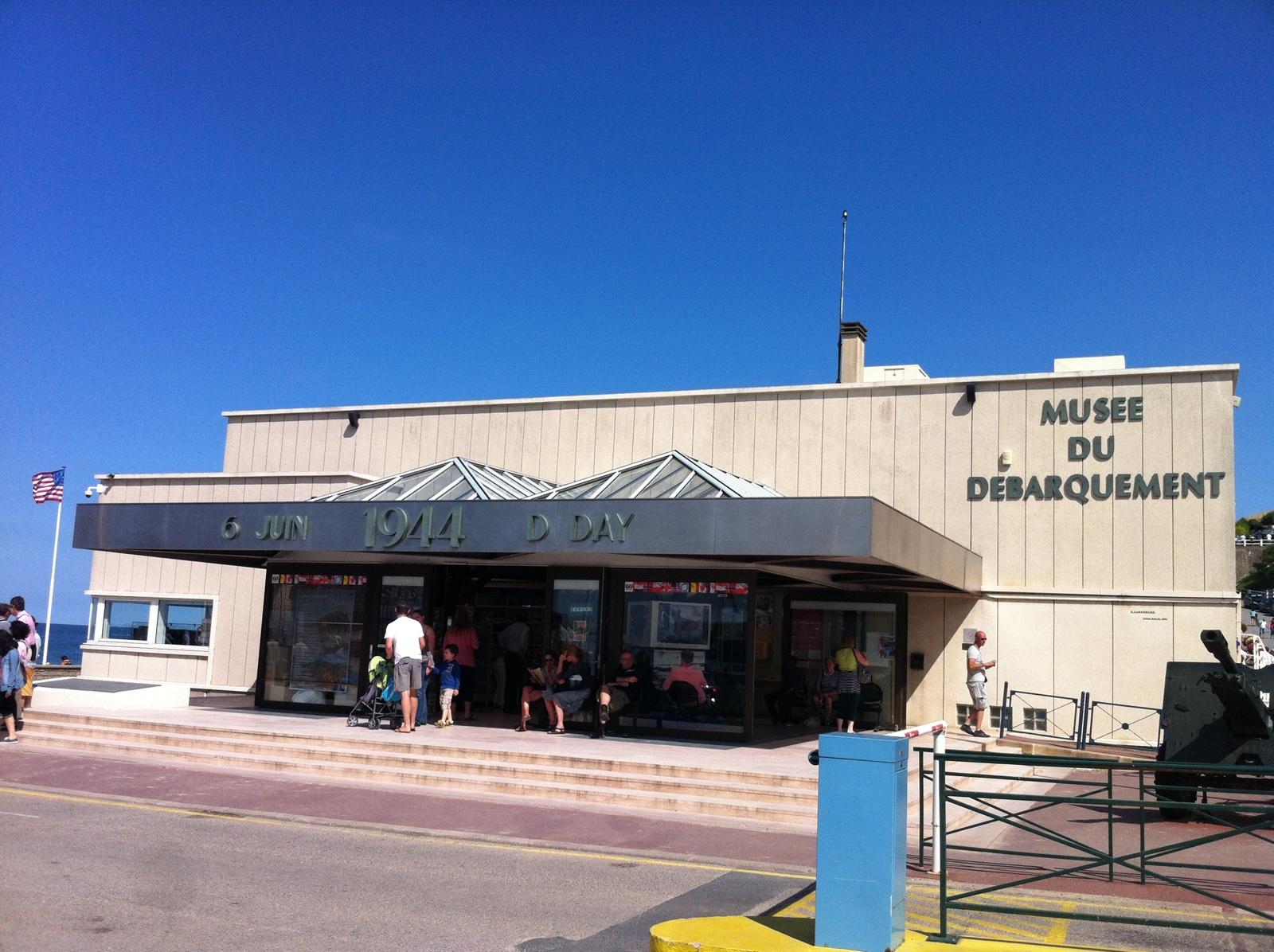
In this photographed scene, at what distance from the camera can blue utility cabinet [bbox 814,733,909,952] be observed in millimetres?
6395

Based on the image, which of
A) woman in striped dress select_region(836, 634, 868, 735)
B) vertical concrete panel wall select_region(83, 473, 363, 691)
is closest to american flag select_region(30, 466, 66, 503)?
vertical concrete panel wall select_region(83, 473, 363, 691)

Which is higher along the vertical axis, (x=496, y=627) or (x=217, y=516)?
(x=217, y=516)

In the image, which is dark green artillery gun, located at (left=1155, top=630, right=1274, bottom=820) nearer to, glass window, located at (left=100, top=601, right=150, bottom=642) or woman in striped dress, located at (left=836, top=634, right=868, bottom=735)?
woman in striped dress, located at (left=836, top=634, right=868, bottom=735)

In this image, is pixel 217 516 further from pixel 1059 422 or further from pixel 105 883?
pixel 1059 422

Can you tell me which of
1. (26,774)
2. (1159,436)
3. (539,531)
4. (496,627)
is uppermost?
(1159,436)

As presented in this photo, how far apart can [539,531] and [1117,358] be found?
1171 cm

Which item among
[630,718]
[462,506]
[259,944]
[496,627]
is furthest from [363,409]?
[259,944]

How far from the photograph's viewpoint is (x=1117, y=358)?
20.4m

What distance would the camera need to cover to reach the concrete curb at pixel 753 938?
6305 mm

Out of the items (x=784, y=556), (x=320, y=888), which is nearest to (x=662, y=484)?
(x=784, y=556)

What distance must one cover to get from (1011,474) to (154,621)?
18.7 metres

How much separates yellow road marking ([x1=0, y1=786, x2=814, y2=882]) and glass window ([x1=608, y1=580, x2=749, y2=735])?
20.9 feet

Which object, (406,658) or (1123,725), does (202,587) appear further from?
(1123,725)

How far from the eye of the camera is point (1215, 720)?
12.5 meters
